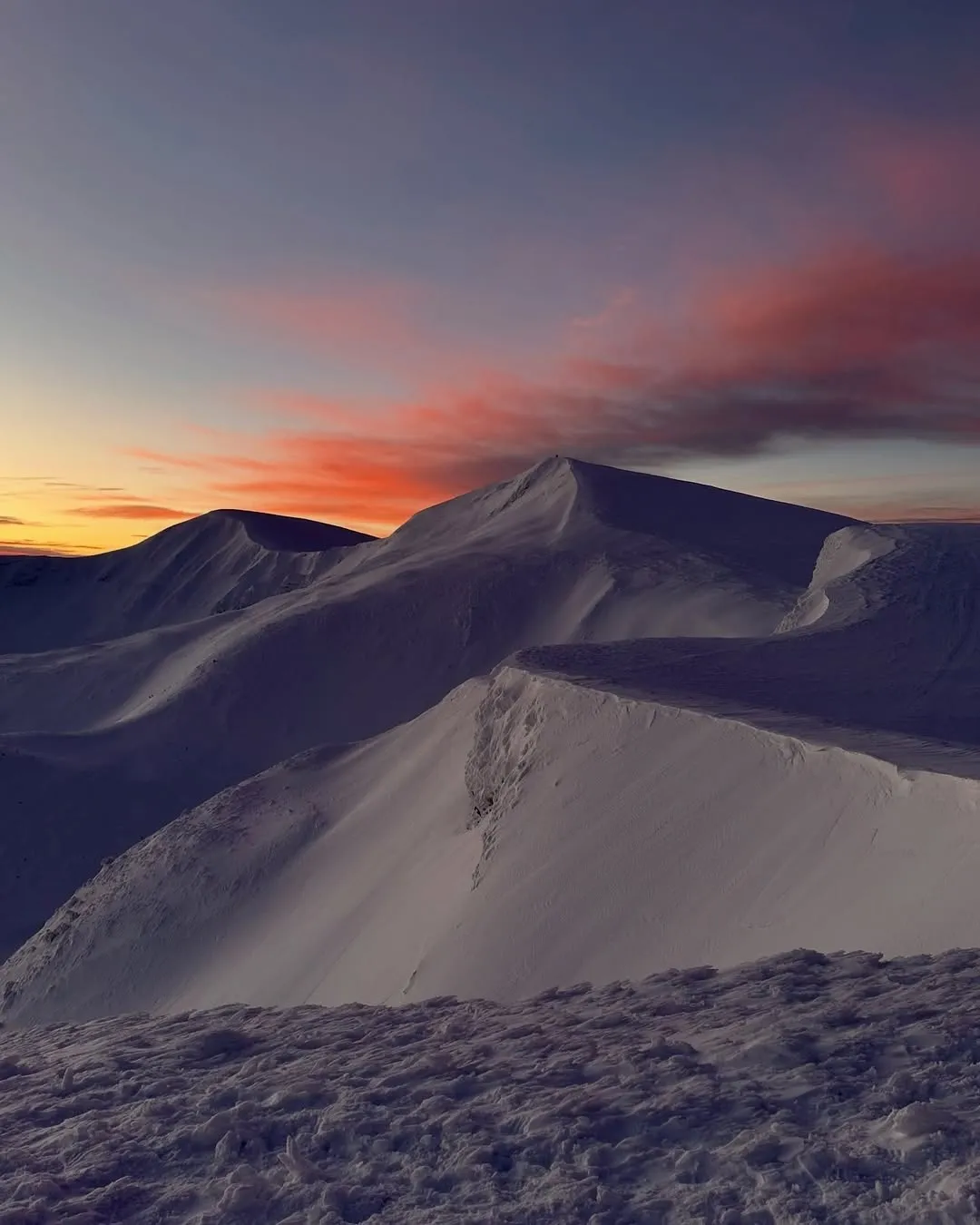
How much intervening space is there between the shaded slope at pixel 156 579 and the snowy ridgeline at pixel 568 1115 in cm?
6195

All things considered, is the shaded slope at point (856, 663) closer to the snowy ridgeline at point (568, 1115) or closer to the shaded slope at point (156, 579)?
the snowy ridgeline at point (568, 1115)

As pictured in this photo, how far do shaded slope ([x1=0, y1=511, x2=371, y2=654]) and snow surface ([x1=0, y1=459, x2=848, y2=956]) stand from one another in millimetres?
20953

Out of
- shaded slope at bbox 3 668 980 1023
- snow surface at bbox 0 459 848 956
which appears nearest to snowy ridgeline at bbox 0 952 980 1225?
shaded slope at bbox 3 668 980 1023

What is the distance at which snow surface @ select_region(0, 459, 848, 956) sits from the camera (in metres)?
26.1

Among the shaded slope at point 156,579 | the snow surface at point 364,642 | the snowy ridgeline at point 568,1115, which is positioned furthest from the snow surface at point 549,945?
the shaded slope at point 156,579

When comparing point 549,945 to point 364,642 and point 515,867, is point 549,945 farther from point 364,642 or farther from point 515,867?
point 364,642

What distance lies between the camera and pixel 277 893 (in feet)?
51.8

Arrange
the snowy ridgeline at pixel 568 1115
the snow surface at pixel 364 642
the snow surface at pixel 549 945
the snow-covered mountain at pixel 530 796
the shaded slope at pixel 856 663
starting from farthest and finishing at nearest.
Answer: the snow surface at pixel 364 642 < the shaded slope at pixel 856 663 < the snow-covered mountain at pixel 530 796 < the snow surface at pixel 549 945 < the snowy ridgeline at pixel 568 1115

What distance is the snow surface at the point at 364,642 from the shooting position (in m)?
26.1

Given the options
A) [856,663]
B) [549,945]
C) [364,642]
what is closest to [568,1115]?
[549,945]

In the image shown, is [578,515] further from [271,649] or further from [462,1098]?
[462,1098]

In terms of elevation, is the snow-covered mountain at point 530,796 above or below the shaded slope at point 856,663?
below

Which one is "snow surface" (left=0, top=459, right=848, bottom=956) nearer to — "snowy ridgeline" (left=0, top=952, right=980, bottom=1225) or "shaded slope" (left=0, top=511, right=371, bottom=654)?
"snowy ridgeline" (left=0, top=952, right=980, bottom=1225)

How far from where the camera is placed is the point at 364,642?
35.5 meters
